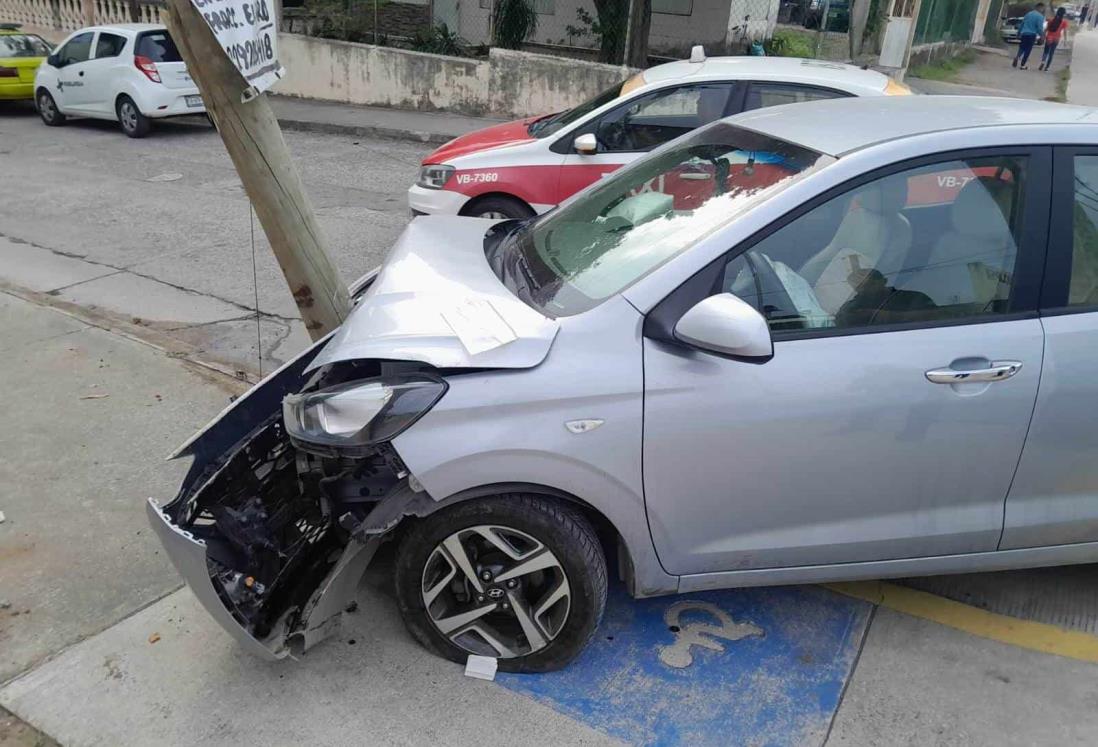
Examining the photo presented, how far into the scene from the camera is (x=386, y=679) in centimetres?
288

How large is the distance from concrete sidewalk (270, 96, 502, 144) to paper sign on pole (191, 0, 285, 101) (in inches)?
341

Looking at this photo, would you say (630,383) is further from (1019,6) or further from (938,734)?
(1019,6)

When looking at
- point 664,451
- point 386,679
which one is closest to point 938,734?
point 664,451

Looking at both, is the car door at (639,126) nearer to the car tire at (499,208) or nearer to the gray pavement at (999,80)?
the car tire at (499,208)

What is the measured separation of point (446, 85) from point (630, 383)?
1275 centimetres

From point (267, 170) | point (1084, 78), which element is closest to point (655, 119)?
point (267, 170)

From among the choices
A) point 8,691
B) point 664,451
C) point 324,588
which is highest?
point 664,451

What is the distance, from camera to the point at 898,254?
282cm

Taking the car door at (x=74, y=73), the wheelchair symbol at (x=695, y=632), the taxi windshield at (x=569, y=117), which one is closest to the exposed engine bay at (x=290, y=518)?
the wheelchair symbol at (x=695, y=632)

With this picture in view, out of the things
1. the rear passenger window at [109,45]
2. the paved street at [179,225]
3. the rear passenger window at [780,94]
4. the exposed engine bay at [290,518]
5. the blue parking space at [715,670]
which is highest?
the rear passenger window at [780,94]

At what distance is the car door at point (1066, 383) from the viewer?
265 centimetres

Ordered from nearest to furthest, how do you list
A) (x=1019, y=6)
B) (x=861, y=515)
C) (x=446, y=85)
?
(x=861, y=515) → (x=446, y=85) → (x=1019, y=6)

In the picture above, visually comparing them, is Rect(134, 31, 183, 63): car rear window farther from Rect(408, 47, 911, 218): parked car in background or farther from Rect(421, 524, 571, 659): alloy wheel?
Rect(421, 524, 571, 659): alloy wheel

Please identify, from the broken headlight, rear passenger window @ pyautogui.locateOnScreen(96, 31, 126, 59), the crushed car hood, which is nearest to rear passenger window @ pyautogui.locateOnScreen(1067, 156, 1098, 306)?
the crushed car hood
